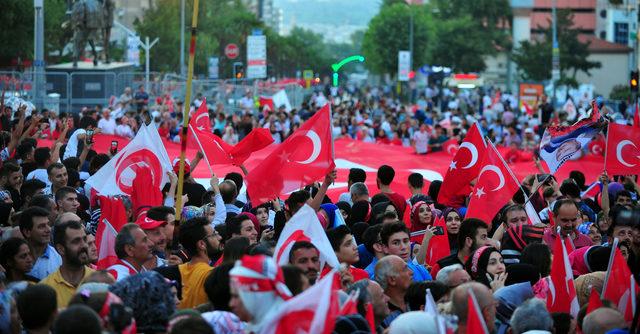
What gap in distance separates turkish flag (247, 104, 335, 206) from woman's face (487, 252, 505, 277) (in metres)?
3.04

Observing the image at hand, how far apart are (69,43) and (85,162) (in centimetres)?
4936

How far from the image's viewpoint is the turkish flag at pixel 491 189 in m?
13.4

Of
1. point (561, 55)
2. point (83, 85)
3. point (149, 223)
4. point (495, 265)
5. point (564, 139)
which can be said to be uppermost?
point (561, 55)

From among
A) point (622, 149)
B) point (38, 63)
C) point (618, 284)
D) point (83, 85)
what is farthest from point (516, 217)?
point (83, 85)

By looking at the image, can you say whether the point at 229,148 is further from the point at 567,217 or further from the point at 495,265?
the point at 495,265

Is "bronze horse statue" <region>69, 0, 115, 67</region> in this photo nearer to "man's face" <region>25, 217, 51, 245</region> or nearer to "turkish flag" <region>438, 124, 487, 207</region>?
"turkish flag" <region>438, 124, 487, 207</region>

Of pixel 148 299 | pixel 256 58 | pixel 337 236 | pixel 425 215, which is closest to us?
pixel 148 299

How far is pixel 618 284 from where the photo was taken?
29.5ft

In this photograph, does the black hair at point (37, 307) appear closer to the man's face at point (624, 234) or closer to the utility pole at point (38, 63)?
the man's face at point (624, 234)

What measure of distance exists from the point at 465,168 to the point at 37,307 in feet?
25.2

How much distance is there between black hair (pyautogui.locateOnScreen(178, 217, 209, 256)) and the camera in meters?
9.72

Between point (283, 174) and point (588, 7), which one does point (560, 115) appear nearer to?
point (283, 174)

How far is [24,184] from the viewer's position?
44.7 ft

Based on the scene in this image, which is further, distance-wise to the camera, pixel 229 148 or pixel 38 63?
pixel 38 63
